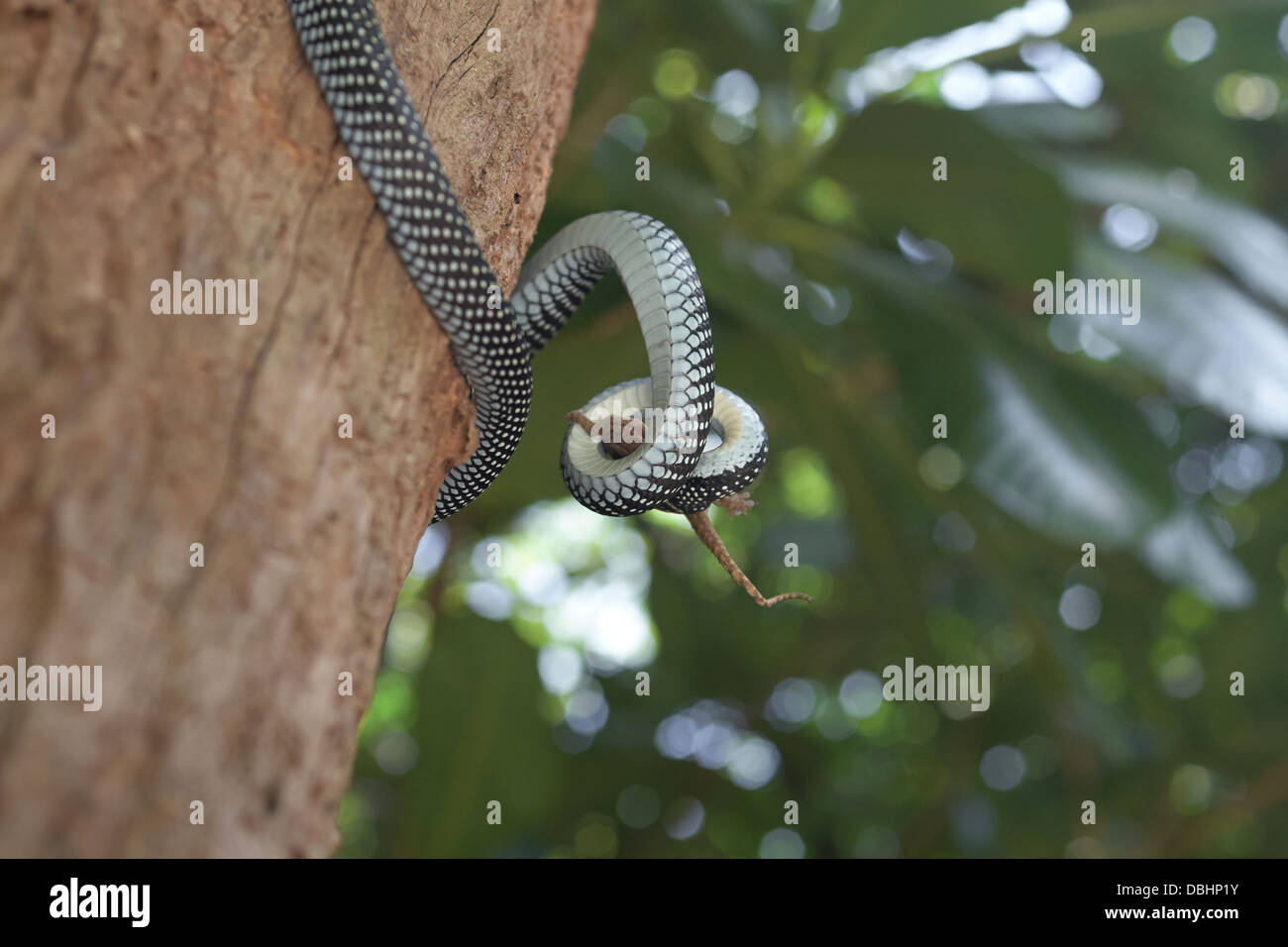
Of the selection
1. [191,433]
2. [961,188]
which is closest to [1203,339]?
[961,188]

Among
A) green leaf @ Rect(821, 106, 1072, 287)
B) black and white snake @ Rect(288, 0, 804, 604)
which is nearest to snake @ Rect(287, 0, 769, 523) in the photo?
black and white snake @ Rect(288, 0, 804, 604)

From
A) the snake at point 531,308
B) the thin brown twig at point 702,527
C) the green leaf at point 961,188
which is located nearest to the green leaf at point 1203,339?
the green leaf at point 961,188

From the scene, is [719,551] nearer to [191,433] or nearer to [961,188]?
[191,433]

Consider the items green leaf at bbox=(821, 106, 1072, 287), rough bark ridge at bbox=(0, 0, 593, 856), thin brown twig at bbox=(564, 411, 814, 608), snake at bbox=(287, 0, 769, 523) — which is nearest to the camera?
rough bark ridge at bbox=(0, 0, 593, 856)

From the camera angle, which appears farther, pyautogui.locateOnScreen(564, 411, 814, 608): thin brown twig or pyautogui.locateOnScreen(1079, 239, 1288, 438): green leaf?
pyautogui.locateOnScreen(1079, 239, 1288, 438): green leaf

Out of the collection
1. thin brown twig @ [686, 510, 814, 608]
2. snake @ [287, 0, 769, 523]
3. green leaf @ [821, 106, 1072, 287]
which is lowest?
thin brown twig @ [686, 510, 814, 608]

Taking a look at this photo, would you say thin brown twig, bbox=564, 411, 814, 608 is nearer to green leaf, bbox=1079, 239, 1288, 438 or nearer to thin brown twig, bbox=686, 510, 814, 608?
thin brown twig, bbox=686, 510, 814, 608

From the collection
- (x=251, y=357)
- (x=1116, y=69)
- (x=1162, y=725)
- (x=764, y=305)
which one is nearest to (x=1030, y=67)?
(x=1116, y=69)
